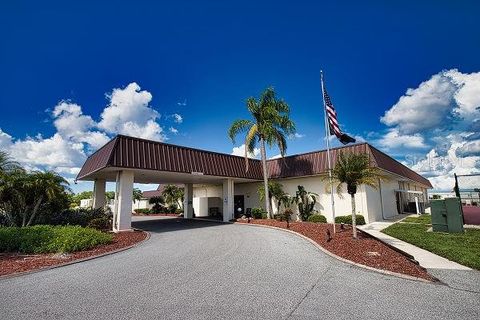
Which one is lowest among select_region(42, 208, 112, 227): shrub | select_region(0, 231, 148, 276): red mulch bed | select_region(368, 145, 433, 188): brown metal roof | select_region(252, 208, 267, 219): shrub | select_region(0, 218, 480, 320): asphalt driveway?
select_region(0, 218, 480, 320): asphalt driveway

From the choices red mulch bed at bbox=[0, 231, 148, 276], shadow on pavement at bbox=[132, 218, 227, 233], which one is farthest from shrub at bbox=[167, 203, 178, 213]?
red mulch bed at bbox=[0, 231, 148, 276]

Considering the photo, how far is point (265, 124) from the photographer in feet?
67.9

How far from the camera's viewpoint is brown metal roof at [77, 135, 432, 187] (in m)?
15.6

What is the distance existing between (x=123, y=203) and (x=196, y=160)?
231 inches

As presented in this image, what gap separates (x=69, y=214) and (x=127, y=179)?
4691 mm

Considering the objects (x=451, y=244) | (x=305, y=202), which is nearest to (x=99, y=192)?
(x=305, y=202)

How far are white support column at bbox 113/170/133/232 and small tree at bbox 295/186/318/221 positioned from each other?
1354 cm

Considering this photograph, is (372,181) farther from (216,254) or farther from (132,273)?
(132,273)

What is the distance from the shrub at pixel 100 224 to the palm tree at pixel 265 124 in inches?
426

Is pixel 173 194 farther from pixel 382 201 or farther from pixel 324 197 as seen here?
pixel 382 201

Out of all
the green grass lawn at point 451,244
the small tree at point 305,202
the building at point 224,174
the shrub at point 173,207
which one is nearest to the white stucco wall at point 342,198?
the building at point 224,174

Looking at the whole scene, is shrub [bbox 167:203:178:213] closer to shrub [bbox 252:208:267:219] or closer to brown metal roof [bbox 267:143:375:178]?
brown metal roof [bbox 267:143:375:178]

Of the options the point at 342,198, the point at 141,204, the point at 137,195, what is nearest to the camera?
the point at 342,198

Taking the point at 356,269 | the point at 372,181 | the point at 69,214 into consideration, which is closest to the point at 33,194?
the point at 69,214
